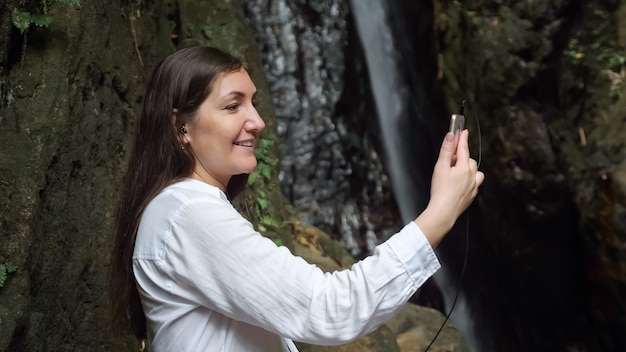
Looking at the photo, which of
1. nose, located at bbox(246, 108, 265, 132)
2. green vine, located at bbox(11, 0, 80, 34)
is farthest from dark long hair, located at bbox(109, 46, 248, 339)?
green vine, located at bbox(11, 0, 80, 34)

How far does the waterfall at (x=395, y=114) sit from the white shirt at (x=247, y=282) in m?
6.35

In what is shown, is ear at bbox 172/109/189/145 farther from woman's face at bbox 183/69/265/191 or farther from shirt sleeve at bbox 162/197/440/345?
shirt sleeve at bbox 162/197/440/345

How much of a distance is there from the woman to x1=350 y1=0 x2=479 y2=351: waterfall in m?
6.23

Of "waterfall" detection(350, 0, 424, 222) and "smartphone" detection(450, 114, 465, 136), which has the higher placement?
"smartphone" detection(450, 114, 465, 136)

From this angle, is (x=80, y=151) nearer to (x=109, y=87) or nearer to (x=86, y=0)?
(x=109, y=87)

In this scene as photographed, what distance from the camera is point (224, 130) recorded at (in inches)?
66.7

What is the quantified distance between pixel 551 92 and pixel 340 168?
2.51 m

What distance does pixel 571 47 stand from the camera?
237 inches

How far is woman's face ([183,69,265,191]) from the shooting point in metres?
1.70

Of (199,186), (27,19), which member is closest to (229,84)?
(199,186)

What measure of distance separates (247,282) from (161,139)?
53cm

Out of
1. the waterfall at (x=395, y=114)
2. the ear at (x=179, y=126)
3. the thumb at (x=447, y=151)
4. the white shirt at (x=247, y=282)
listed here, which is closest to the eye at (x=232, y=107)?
the ear at (x=179, y=126)

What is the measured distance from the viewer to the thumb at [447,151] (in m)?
1.59

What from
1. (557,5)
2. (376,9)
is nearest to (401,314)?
(557,5)
